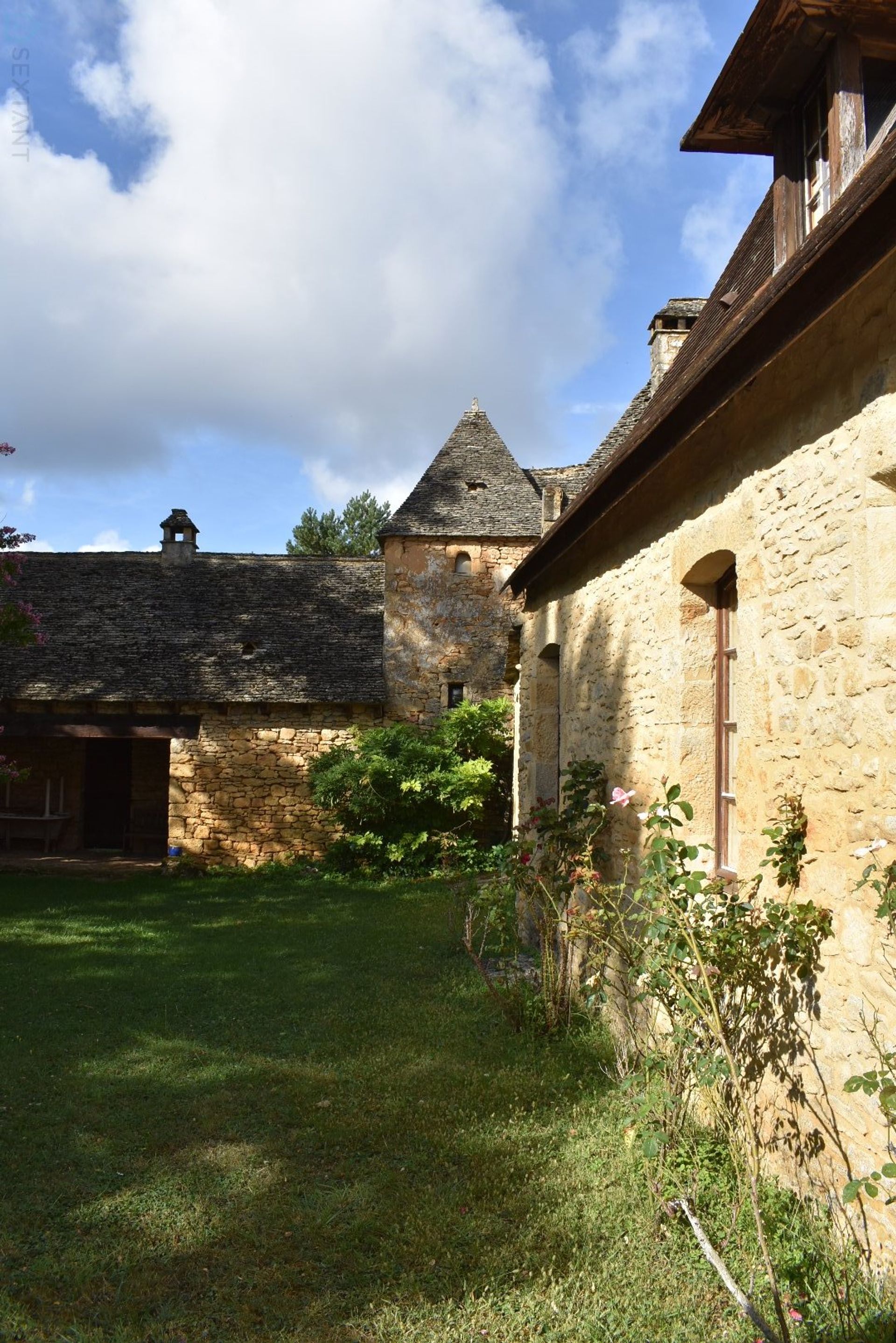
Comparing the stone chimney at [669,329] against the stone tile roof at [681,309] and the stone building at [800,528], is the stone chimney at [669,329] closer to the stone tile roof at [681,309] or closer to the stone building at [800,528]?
the stone tile roof at [681,309]

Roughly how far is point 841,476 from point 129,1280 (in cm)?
384

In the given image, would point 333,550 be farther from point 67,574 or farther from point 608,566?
point 608,566

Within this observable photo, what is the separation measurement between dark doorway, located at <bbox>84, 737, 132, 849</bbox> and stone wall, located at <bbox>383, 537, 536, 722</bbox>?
6452 millimetres

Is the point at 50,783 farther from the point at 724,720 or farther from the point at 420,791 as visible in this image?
the point at 724,720

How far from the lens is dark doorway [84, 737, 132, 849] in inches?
709

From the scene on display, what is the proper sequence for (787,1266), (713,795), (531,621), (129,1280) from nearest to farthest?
(787,1266) < (129,1280) < (713,795) < (531,621)

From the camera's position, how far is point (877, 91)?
3.57m

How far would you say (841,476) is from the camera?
319 centimetres

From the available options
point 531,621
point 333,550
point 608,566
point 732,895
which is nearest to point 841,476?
point 732,895

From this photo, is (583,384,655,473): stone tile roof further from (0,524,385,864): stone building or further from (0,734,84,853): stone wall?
(0,734,84,853): stone wall

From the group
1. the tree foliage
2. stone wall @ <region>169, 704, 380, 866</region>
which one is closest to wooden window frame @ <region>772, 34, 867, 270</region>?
stone wall @ <region>169, 704, 380, 866</region>

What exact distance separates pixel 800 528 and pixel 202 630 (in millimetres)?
14175

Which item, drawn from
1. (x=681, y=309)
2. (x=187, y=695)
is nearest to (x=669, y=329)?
(x=681, y=309)

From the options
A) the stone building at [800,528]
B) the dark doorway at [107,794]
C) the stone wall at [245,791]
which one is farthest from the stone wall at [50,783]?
the stone building at [800,528]
